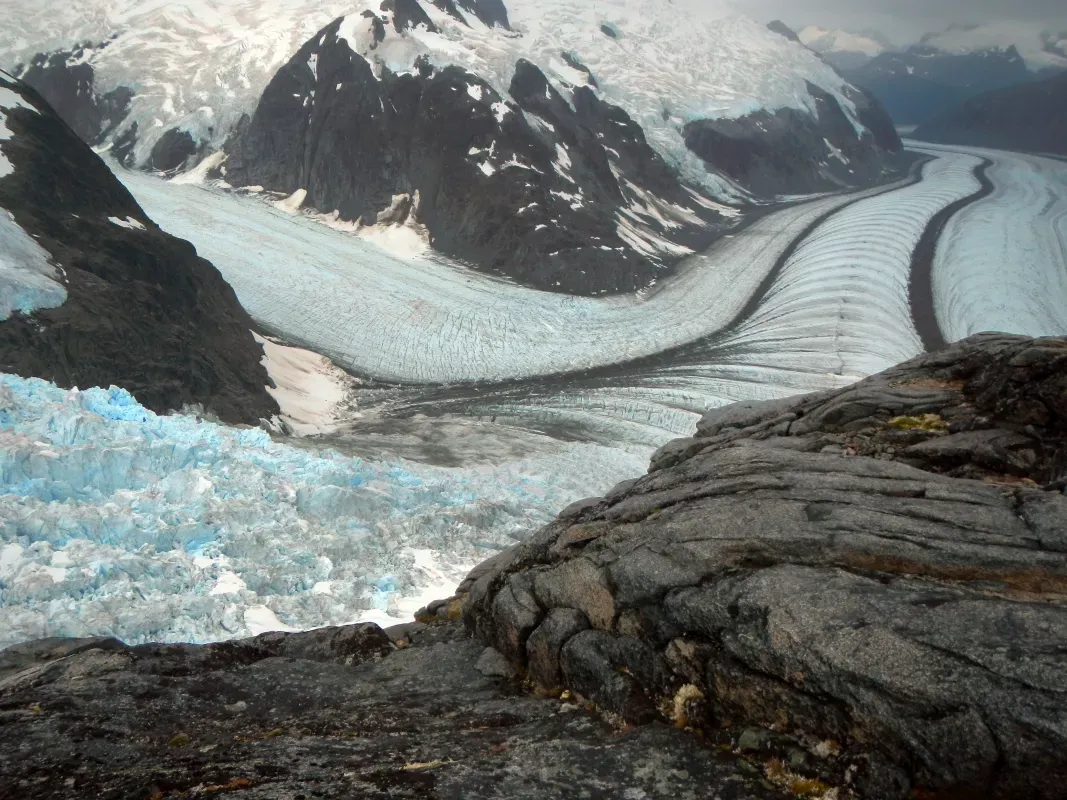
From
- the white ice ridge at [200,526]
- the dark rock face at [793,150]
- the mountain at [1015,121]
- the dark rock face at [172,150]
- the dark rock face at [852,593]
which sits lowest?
the white ice ridge at [200,526]

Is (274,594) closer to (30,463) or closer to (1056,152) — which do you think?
(30,463)

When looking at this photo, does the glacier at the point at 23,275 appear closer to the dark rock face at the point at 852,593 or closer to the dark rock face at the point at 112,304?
the dark rock face at the point at 112,304

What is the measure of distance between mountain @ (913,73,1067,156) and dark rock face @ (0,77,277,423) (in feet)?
302

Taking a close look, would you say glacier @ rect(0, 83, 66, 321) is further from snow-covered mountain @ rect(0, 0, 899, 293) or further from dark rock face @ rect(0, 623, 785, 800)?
snow-covered mountain @ rect(0, 0, 899, 293)

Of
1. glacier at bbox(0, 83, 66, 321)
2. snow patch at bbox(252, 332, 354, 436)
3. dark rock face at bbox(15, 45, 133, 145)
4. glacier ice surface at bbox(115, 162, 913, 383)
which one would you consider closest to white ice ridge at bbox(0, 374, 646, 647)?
glacier at bbox(0, 83, 66, 321)

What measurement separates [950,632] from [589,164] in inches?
1749

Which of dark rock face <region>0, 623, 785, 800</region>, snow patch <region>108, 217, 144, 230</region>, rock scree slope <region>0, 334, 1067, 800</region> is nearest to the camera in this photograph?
rock scree slope <region>0, 334, 1067, 800</region>

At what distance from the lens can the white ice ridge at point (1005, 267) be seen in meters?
35.9

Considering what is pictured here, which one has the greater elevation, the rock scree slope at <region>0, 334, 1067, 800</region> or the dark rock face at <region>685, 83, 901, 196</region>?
the dark rock face at <region>685, 83, 901, 196</region>

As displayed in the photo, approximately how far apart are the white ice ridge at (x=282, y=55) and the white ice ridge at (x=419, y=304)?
33.4ft

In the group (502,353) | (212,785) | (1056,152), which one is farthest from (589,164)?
(1056,152)

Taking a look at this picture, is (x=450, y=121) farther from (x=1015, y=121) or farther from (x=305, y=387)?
(x=1015, y=121)

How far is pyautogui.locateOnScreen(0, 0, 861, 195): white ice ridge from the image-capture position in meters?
48.9

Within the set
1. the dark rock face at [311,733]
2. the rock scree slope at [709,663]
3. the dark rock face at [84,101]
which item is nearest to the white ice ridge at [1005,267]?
the rock scree slope at [709,663]
